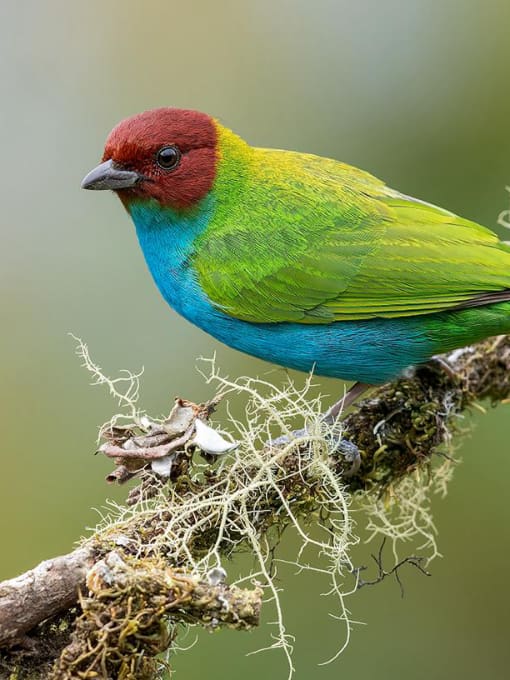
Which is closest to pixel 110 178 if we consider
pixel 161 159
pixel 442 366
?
pixel 161 159

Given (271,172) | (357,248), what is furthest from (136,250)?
(357,248)

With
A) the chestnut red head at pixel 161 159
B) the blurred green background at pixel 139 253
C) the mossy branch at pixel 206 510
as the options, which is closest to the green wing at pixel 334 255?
the chestnut red head at pixel 161 159

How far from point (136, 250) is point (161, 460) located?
3.83 metres

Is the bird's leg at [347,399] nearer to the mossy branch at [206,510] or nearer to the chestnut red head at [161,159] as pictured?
the mossy branch at [206,510]

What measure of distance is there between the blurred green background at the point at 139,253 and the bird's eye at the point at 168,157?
1999 mm

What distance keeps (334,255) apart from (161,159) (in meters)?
0.93

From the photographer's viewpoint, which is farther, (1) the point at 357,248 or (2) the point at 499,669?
(2) the point at 499,669

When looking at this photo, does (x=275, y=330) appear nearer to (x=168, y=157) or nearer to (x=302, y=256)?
(x=302, y=256)

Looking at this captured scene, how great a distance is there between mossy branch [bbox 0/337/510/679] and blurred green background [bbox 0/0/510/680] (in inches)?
60.4

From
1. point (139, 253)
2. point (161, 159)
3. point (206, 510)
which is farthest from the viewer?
point (139, 253)

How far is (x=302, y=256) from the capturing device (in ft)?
13.7

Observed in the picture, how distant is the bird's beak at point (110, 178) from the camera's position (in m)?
4.20

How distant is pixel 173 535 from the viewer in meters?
2.84

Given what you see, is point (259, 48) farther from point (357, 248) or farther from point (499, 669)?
point (499, 669)
